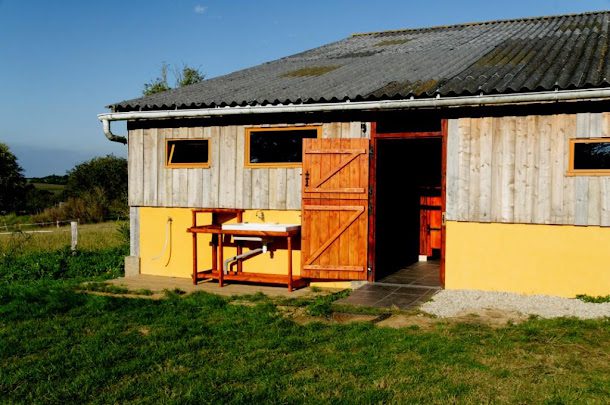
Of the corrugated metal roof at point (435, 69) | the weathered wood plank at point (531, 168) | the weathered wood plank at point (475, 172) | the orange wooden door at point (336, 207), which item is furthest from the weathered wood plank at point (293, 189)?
the weathered wood plank at point (531, 168)

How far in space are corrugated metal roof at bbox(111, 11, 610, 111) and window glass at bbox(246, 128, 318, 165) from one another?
2.28 feet

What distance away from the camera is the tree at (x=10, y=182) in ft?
116

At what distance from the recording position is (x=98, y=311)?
709 centimetres

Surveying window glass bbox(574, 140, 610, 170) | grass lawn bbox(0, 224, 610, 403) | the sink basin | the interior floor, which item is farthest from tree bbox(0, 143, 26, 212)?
window glass bbox(574, 140, 610, 170)

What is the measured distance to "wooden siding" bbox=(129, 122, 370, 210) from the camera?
9383 millimetres

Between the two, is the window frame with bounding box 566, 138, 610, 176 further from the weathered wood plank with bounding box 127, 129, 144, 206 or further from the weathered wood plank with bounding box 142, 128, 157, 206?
the weathered wood plank with bounding box 127, 129, 144, 206

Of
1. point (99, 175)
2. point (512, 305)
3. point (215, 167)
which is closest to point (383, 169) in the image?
point (215, 167)

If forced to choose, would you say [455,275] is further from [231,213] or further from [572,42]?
[572,42]

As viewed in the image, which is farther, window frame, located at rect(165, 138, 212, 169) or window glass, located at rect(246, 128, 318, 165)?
window frame, located at rect(165, 138, 212, 169)

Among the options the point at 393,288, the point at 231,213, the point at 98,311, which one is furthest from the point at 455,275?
the point at 98,311

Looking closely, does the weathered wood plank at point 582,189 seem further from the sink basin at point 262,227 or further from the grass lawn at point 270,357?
the sink basin at point 262,227

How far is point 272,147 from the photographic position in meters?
9.84

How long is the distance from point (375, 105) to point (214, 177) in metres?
3.08

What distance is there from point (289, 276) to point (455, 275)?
238 centimetres
